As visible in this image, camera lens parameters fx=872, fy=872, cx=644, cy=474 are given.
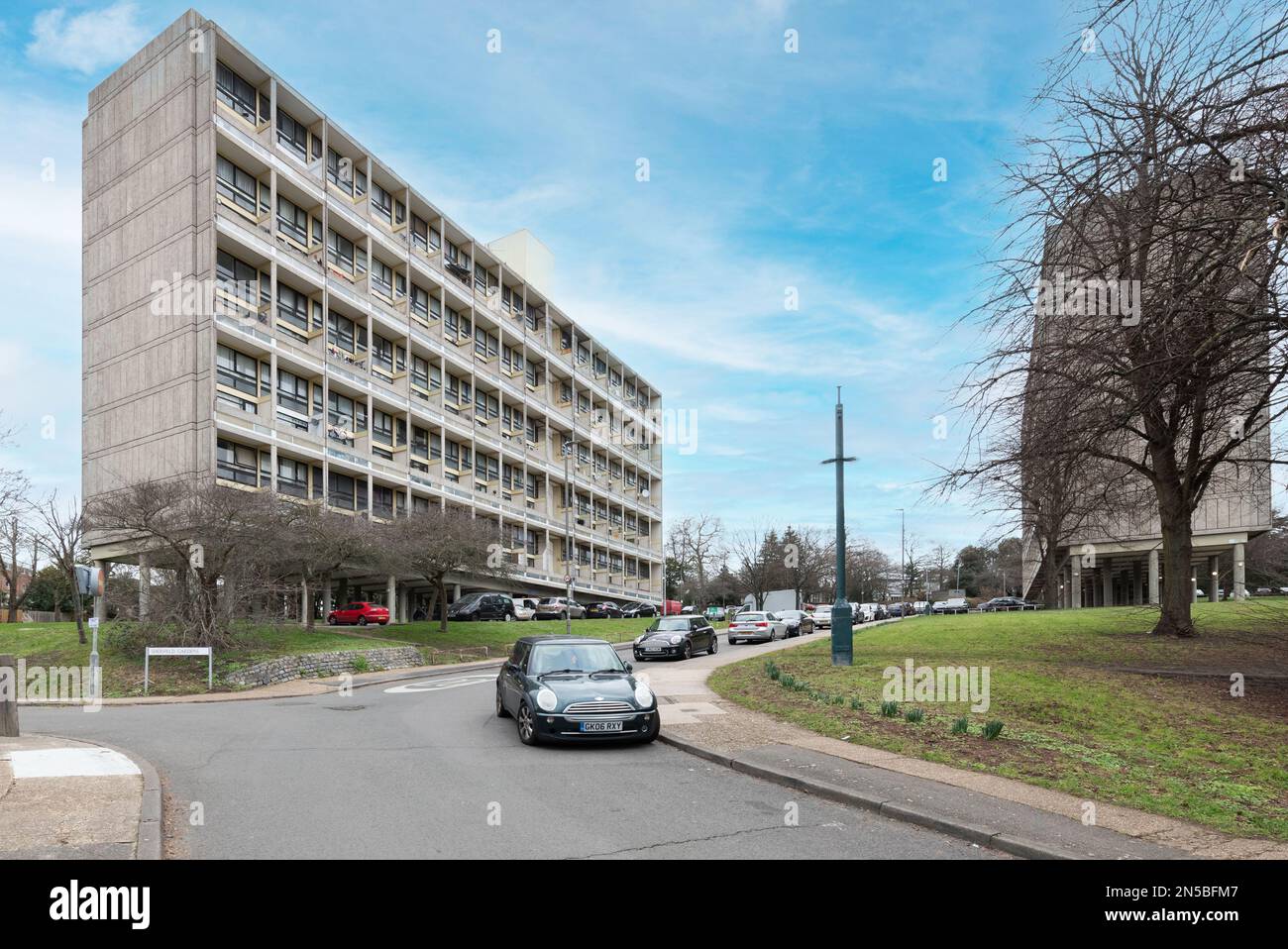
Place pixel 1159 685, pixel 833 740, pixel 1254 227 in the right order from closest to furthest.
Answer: pixel 1254 227 < pixel 833 740 < pixel 1159 685

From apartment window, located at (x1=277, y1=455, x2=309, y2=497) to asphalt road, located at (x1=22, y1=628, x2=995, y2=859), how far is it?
27858 millimetres

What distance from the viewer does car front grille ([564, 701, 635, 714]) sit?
36.5ft

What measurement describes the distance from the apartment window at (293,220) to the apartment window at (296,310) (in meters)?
2.61

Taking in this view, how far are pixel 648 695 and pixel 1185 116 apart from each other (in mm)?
8902

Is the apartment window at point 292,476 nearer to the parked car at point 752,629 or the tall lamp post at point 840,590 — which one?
the parked car at point 752,629

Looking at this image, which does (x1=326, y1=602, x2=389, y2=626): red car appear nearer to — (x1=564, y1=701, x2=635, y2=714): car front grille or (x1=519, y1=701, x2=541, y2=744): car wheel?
(x1=519, y1=701, x2=541, y2=744): car wheel

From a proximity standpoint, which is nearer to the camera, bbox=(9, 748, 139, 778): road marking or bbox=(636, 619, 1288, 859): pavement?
bbox=(636, 619, 1288, 859): pavement

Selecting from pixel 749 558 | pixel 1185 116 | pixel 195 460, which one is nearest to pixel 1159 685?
pixel 1185 116

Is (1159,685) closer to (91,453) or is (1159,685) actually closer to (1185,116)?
(1185,116)

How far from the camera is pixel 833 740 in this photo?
11195 mm

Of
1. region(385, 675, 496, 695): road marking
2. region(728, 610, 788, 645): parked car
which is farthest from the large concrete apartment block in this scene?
region(385, 675, 496, 695): road marking

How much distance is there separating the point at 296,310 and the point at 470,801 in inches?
1567

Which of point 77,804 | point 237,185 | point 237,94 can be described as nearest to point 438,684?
point 77,804

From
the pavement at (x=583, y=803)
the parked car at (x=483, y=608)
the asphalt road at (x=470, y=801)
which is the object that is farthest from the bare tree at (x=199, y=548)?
the parked car at (x=483, y=608)
